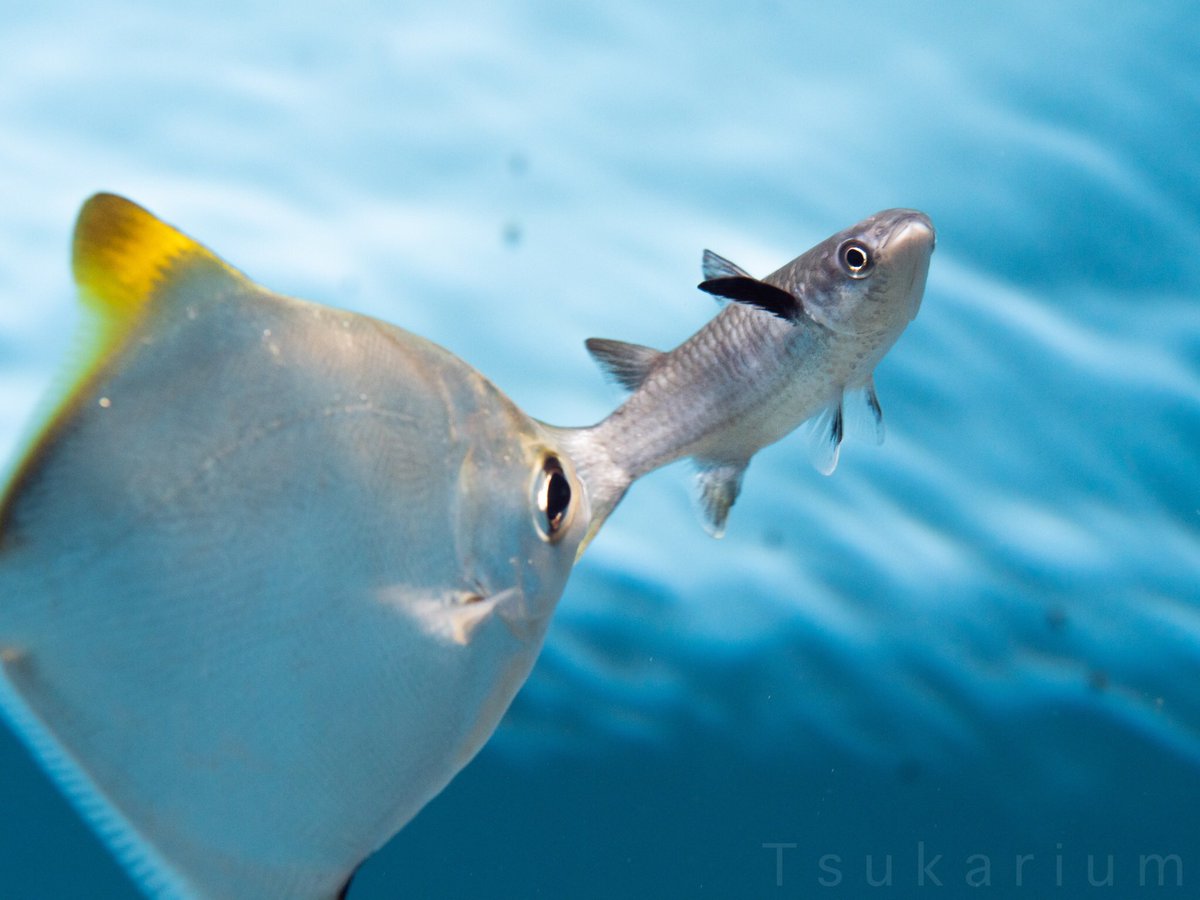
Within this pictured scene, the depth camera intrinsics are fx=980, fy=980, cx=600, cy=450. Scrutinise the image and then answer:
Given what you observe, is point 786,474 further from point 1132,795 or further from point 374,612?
point 1132,795

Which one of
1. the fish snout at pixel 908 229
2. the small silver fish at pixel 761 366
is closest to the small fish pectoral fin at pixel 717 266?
the small silver fish at pixel 761 366

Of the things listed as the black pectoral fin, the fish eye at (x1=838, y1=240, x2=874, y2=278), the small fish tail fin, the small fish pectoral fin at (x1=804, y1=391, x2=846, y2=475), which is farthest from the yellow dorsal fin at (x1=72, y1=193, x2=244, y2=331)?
the small fish pectoral fin at (x1=804, y1=391, x2=846, y2=475)

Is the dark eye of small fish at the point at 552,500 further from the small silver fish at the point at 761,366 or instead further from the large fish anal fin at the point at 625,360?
the large fish anal fin at the point at 625,360

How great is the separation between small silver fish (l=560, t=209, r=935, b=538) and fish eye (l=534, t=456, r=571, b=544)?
0.92 ft

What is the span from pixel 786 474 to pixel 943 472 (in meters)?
1.75

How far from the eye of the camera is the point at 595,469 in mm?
1853

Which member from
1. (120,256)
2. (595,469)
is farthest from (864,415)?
(120,256)

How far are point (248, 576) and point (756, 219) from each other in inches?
313

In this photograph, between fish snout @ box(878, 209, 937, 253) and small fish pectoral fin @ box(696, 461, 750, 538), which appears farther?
small fish pectoral fin @ box(696, 461, 750, 538)

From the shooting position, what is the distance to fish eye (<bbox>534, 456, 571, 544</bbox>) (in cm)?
145

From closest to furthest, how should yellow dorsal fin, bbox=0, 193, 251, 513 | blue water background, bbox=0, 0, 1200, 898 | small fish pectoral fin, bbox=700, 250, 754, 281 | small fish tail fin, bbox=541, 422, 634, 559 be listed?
yellow dorsal fin, bbox=0, 193, 251, 513
small fish tail fin, bbox=541, 422, 634, 559
small fish pectoral fin, bbox=700, 250, 754, 281
blue water background, bbox=0, 0, 1200, 898

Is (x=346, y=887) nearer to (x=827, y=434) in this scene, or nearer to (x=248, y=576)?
(x=248, y=576)

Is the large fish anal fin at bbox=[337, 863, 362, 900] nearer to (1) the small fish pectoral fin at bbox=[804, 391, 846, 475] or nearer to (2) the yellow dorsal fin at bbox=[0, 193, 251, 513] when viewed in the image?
(2) the yellow dorsal fin at bbox=[0, 193, 251, 513]

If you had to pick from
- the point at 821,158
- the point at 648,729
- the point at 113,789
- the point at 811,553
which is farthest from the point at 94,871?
the point at 113,789
